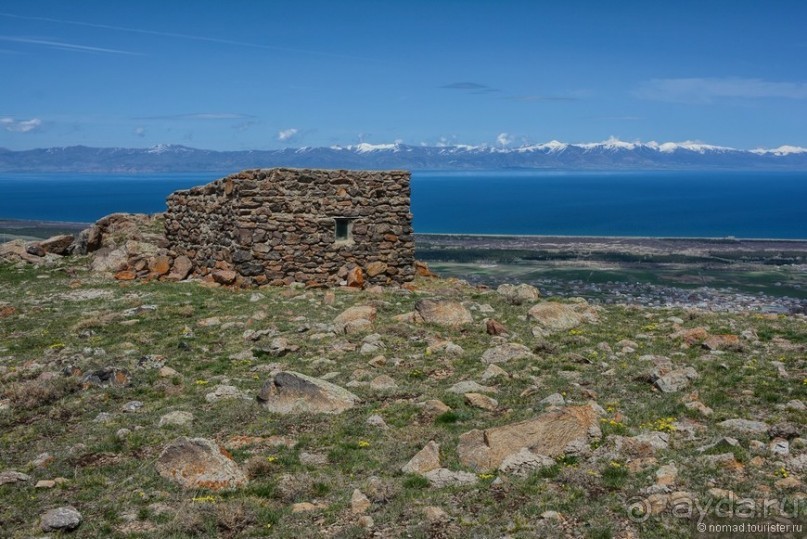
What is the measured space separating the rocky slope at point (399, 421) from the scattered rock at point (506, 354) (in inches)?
4.2

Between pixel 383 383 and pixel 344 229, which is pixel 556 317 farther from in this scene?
pixel 344 229

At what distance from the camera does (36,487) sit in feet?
27.4

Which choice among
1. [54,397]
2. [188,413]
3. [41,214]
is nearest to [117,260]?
[54,397]

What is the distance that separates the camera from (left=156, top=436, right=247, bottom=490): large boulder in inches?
328

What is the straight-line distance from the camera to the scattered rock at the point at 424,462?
8588 millimetres

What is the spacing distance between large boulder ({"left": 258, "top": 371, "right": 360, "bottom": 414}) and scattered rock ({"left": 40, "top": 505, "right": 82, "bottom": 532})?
3.61 meters

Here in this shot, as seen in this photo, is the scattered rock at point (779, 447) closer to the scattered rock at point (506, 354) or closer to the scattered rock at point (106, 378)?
the scattered rock at point (506, 354)

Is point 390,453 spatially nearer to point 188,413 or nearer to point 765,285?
point 188,413

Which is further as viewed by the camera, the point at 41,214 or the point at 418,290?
the point at 41,214

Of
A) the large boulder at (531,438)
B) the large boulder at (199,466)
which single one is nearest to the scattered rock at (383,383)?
the large boulder at (531,438)

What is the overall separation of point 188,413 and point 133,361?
339 centimetres

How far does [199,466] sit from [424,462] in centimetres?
269

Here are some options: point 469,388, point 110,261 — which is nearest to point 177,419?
point 469,388

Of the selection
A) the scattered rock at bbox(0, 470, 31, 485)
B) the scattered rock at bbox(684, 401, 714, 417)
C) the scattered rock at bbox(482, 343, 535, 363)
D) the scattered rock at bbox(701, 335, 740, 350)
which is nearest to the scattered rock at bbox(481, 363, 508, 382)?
the scattered rock at bbox(482, 343, 535, 363)
